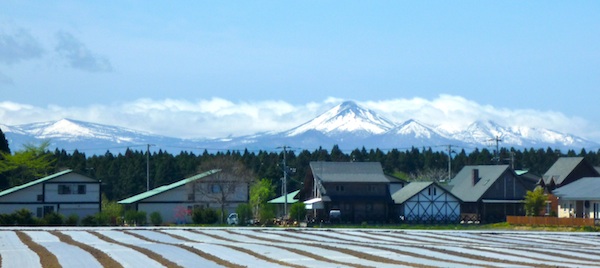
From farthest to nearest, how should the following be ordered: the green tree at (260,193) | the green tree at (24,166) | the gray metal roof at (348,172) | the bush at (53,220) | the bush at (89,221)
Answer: the green tree at (24,166) → the green tree at (260,193) → the gray metal roof at (348,172) → the bush at (89,221) → the bush at (53,220)

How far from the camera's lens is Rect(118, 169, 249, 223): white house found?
9050 cm

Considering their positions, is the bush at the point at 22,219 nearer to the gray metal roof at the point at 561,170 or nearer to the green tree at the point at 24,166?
the green tree at the point at 24,166

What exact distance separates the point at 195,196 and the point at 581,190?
31959mm

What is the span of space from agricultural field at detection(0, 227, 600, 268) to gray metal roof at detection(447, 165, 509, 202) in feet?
96.2

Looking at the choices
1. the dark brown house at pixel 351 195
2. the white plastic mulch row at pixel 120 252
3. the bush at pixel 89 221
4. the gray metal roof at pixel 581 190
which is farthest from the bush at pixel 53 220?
the gray metal roof at pixel 581 190

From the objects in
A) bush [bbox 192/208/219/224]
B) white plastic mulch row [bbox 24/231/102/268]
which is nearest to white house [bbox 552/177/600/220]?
bush [bbox 192/208/219/224]

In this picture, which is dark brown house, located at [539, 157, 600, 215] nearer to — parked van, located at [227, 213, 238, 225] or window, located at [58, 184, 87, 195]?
parked van, located at [227, 213, 238, 225]

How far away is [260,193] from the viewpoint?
337 feet

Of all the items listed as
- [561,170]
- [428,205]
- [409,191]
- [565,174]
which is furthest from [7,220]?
[561,170]

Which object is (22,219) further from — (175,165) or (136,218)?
(175,165)

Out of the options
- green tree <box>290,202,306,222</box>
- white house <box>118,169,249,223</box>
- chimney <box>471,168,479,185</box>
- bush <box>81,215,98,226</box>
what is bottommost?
bush <box>81,215,98,226</box>

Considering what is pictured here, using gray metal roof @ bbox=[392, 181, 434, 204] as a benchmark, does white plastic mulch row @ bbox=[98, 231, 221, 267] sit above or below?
below

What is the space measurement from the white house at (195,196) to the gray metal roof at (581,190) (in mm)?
26417

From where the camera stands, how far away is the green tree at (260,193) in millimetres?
99250
